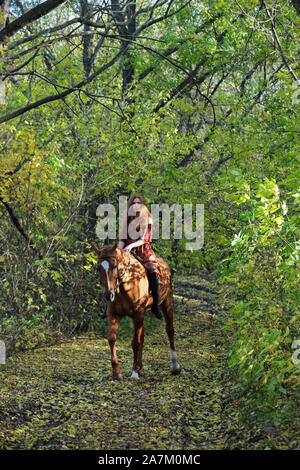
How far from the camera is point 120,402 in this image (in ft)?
21.5

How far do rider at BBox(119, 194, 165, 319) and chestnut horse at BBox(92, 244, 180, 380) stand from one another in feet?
0.52

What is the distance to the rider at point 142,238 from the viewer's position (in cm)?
808

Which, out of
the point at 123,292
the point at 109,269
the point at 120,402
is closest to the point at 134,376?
the point at 120,402

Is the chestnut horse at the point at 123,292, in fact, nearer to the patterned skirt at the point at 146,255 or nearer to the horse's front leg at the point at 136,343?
the horse's front leg at the point at 136,343

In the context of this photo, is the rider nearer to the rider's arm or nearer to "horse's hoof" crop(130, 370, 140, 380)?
the rider's arm

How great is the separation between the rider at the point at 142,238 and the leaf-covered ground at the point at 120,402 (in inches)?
56.9

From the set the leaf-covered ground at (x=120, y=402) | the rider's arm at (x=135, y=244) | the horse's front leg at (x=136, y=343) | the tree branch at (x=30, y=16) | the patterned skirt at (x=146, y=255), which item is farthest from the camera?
the patterned skirt at (x=146, y=255)

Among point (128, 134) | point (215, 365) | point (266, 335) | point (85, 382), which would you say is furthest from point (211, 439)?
point (128, 134)

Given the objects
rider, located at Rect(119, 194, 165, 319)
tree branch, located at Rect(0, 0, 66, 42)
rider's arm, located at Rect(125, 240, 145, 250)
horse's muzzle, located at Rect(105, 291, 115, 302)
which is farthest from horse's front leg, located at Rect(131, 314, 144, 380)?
tree branch, located at Rect(0, 0, 66, 42)

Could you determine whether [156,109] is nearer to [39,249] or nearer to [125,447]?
[39,249]

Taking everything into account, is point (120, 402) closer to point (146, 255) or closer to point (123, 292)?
point (123, 292)

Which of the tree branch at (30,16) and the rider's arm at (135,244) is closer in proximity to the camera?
the tree branch at (30,16)

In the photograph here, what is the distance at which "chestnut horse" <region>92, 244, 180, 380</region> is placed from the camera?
6.88m

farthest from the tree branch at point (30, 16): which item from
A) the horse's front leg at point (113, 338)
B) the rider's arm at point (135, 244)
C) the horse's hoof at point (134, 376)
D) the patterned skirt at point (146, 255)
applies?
the horse's hoof at point (134, 376)
